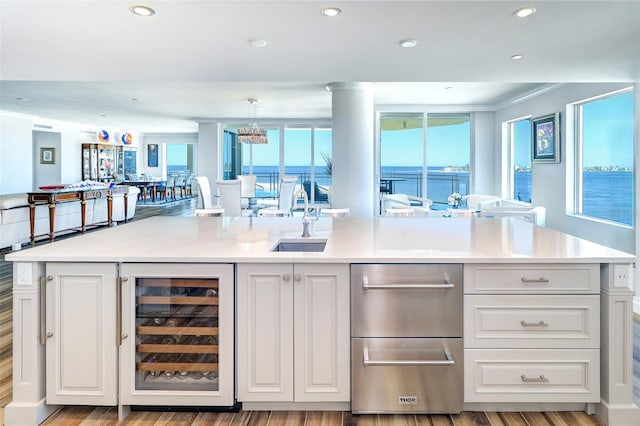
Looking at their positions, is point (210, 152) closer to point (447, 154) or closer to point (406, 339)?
point (447, 154)

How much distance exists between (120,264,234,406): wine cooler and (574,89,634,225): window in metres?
4.50

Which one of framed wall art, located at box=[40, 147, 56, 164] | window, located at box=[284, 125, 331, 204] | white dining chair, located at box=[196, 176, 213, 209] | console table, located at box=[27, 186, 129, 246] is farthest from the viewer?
framed wall art, located at box=[40, 147, 56, 164]

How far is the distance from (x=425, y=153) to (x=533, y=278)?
680 centimetres

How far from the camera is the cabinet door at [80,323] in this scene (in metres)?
2.07

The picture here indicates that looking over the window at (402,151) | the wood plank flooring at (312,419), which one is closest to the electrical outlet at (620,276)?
the wood plank flooring at (312,419)

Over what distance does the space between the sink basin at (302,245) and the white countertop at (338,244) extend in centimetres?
5

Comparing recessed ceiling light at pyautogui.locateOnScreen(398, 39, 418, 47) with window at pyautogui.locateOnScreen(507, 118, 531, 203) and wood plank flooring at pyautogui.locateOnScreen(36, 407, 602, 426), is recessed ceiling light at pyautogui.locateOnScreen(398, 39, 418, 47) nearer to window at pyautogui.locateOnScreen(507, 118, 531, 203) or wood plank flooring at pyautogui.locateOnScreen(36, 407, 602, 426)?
wood plank flooring at pyautogui.locateOnScreen(36, 407, 602, 426)

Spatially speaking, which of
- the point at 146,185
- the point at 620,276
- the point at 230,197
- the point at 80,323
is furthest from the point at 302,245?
the point at 146,185

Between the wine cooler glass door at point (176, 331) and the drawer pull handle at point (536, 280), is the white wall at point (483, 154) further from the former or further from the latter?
the wine cooler glass door at point (176, 331)

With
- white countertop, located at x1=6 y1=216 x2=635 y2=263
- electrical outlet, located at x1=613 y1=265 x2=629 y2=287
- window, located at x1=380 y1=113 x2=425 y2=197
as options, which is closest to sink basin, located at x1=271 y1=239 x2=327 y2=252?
white countertop, located at x1=6 y1=216 x2=635 y2=263

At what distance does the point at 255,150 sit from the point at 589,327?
9.62m

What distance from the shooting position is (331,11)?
2.54 meters

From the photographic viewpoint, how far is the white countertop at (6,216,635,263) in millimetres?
2051

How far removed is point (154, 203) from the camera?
44.7 ft
